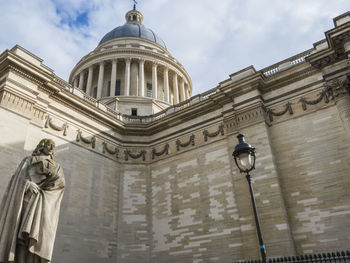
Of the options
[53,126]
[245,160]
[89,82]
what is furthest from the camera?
[89,82]

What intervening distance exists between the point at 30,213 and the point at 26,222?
0.16 meters

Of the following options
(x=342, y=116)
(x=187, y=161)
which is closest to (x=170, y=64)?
(x=187, y=161)

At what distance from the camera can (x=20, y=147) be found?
1595cm

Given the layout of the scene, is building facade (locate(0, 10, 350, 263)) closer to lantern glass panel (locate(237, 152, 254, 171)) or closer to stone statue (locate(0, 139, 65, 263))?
lantern glass panel (locate(237, 152, 254, 171))

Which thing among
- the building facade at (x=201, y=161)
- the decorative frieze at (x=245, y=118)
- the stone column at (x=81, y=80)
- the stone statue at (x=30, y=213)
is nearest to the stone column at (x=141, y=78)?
the stone column at (x=81, y=80)

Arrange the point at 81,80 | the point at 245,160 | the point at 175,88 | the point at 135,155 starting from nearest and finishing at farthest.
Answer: the point at 245,160
the point at 135,155
the point at 175,88
the point at 81,80

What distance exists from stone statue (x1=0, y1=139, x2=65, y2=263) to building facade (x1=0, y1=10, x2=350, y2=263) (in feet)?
34.9

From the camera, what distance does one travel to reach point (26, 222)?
5.18 metres

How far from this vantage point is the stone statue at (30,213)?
5156 mm

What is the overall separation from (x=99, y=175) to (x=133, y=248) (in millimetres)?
5144

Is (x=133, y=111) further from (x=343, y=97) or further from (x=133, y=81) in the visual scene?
(x=343, y=97)

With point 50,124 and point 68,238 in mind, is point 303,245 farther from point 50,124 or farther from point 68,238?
point 50,124

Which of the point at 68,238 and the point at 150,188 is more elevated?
the point at 150,188

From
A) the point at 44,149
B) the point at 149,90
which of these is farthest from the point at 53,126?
the point at 149,90
